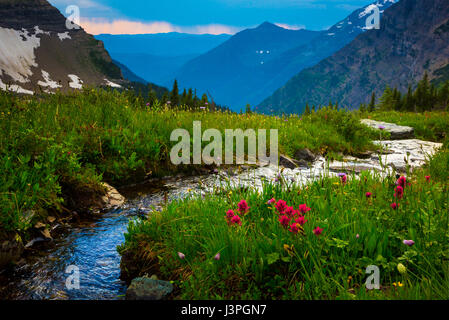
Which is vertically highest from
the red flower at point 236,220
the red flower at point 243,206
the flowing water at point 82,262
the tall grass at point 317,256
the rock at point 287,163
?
the red flower at point 243,206

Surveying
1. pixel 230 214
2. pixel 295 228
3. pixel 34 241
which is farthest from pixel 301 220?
pixel 34 241

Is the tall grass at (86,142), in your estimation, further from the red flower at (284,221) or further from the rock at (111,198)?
the red flower at (284,221)

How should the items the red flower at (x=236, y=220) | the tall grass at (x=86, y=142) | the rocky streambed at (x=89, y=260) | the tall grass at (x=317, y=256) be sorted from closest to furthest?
the tall grass at (x=317, y=256), the red flower at (x=236, y=220), the rocky streambed at (x=89, y=260), the tall grass at (x=86, y=142)

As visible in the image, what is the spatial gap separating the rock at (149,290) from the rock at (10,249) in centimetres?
193

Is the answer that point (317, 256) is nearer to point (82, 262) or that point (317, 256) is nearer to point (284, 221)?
point (284, 221)

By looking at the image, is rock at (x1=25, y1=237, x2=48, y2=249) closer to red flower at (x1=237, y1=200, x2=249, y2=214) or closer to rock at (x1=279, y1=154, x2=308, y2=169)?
red flower at (x1=237, y1=200, x2=249, y2=214)

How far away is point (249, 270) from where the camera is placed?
3.06m

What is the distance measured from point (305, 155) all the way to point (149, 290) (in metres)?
7.75

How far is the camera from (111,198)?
6.41 m

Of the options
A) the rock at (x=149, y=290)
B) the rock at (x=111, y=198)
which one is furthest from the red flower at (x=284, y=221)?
the rock at (x=111, y=198)

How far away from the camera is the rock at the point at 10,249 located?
4.04 meters

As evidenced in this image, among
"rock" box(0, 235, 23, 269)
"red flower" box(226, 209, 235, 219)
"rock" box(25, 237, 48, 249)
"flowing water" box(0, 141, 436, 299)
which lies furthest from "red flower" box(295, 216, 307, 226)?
"rock" box(25, 237, 48, 249)

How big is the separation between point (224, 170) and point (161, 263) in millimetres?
4752

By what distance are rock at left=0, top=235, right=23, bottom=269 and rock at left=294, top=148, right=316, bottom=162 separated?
7611 millimetres
